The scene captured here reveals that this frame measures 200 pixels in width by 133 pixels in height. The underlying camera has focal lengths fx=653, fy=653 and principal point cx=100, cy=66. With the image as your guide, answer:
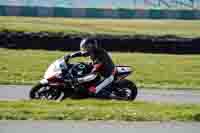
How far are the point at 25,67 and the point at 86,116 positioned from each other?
14174 mm

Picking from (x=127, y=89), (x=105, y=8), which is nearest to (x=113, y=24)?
(x=105, y=8)

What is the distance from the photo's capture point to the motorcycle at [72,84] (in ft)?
44.9

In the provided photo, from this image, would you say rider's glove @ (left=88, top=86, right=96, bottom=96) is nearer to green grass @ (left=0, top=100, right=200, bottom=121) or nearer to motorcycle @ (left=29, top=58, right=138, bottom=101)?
motorcycle @ (left=29, top=58, right=138, bottom=101)

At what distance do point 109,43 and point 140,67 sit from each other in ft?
14.7

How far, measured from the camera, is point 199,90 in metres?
19.2

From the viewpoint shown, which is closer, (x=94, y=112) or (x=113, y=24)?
(x=94, y=112)

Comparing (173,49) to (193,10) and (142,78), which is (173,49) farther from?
(193,10)

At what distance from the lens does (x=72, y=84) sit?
1386 centimetres

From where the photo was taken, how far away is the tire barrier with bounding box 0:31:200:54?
94.7 ft

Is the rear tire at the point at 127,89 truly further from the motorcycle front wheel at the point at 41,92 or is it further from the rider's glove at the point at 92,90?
the motorcycle front wheel at the point at 41,92

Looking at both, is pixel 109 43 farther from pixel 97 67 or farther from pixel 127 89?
pixel 97 67

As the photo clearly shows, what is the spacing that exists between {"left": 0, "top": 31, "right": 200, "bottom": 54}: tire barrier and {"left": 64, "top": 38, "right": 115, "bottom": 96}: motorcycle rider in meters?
14.7

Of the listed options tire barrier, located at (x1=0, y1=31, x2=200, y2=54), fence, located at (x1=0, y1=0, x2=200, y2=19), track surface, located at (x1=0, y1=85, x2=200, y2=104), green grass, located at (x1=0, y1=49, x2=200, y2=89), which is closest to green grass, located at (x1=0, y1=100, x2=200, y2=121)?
track surface, located at (x1=0, y1=85, x2=200, y2=104)

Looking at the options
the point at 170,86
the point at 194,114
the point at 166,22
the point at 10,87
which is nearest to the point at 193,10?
the point at 166,22
